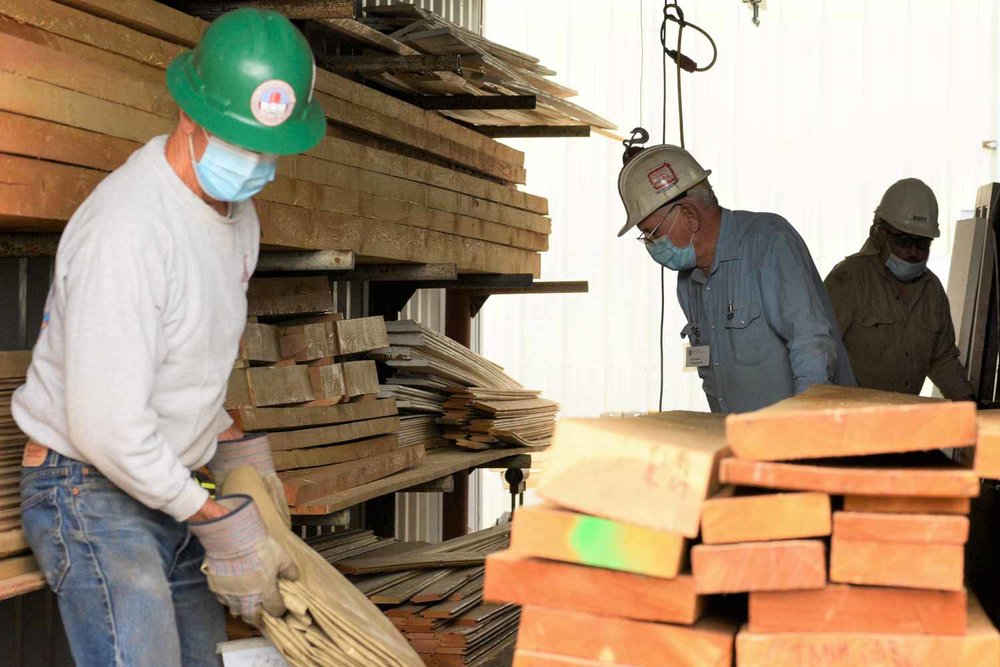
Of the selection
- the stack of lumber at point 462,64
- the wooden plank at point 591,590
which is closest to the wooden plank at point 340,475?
the stack of lumber at point 462,64

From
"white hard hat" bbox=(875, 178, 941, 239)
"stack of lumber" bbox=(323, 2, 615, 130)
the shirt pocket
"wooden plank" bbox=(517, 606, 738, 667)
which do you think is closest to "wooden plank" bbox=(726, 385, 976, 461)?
"wooden plank" bbox=(517, 606, 738, 667)

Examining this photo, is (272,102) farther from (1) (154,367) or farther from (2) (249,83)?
(1) (154,367)

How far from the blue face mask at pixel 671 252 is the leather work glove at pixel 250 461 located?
1938 millimetres

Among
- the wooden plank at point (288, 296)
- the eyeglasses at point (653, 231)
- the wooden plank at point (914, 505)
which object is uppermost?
the eyeglasses at point (653, 231)

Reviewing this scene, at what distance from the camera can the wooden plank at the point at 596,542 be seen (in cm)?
204

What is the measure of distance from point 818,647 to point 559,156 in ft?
31.8

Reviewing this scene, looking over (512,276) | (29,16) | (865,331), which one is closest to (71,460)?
(29,16)

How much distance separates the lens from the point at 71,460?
3.07 meters

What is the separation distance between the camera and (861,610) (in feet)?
6.70

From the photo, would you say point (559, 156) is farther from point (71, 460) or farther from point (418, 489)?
point (71, 460)

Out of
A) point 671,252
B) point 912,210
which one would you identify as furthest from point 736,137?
point 671,252

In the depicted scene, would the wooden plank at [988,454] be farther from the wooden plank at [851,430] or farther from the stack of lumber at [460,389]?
the stack of lumber at [460,389]

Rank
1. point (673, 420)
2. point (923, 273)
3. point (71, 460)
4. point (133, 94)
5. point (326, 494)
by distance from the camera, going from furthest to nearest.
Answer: point (923, 273)
point (326, 494)
point (133, 94)
point (71, 460)
point (673, 420)

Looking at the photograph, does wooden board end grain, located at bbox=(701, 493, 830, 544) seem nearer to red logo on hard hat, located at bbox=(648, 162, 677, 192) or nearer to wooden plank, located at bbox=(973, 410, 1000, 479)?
wooden plank, located at bbox=(973, 410, 1000, 479)
